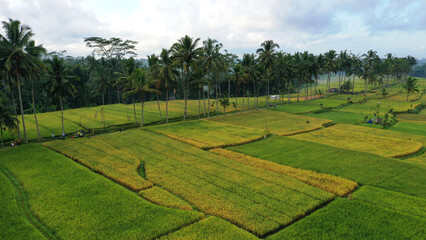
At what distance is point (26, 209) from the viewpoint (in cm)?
2144

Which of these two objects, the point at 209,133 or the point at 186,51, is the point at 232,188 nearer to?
the point at 209,133

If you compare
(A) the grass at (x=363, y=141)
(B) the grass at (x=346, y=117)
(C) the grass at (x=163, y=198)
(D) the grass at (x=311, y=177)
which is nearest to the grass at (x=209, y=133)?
(D) the grass at (x=311, y=177)

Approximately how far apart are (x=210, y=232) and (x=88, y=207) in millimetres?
10347

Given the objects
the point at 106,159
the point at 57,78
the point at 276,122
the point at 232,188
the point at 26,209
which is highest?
the point at 57,78

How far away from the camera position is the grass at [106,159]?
2694 centimetres

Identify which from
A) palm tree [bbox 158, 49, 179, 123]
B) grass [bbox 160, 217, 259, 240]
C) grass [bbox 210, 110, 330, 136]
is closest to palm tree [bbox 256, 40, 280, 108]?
grass [bbox 210, 110, 330, 136]

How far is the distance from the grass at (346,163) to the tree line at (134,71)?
2596 cm

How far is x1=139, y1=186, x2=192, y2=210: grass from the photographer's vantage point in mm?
21906

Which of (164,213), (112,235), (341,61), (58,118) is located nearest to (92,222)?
(112,235)

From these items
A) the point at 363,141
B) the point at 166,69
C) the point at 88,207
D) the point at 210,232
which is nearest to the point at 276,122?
the point at 363,141

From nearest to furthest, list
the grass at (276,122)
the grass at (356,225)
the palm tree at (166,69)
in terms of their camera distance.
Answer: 1. the grass at (356,225)
2. the grass at (276,122)
3. the palm tree at (166,69)

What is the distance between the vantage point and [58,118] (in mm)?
63594

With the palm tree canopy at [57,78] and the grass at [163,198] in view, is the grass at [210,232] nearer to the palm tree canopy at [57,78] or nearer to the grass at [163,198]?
the grass at [163,198]

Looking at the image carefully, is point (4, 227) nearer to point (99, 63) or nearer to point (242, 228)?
point (242, 228)
